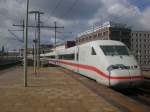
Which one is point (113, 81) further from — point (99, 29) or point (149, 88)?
point (99, 29)

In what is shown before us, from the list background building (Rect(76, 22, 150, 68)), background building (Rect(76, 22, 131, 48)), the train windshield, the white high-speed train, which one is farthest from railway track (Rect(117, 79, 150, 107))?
background building (Rect(76, 22, 131, 48))

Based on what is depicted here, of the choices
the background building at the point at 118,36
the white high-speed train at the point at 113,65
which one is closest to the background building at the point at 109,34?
the background building at the point at 118,36

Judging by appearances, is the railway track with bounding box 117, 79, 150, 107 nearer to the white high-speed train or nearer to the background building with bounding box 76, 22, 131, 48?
the white high-speed train

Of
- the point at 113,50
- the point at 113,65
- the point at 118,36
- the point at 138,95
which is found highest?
the point at 118,36

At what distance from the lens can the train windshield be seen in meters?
13.6

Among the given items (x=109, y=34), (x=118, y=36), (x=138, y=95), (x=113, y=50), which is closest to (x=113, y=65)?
(x=113, y=50)

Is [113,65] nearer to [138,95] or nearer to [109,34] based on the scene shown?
[138,95]

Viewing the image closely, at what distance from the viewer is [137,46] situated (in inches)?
4163

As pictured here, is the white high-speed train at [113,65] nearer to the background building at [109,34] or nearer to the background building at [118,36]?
the background building at [118,36]

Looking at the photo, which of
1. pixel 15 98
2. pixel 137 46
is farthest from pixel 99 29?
pixel 15 98

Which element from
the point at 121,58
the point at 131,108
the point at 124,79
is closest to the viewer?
the point at 131,108

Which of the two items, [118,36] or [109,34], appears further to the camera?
[118,36]

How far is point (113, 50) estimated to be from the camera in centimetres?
1388

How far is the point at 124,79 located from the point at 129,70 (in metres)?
0.60
